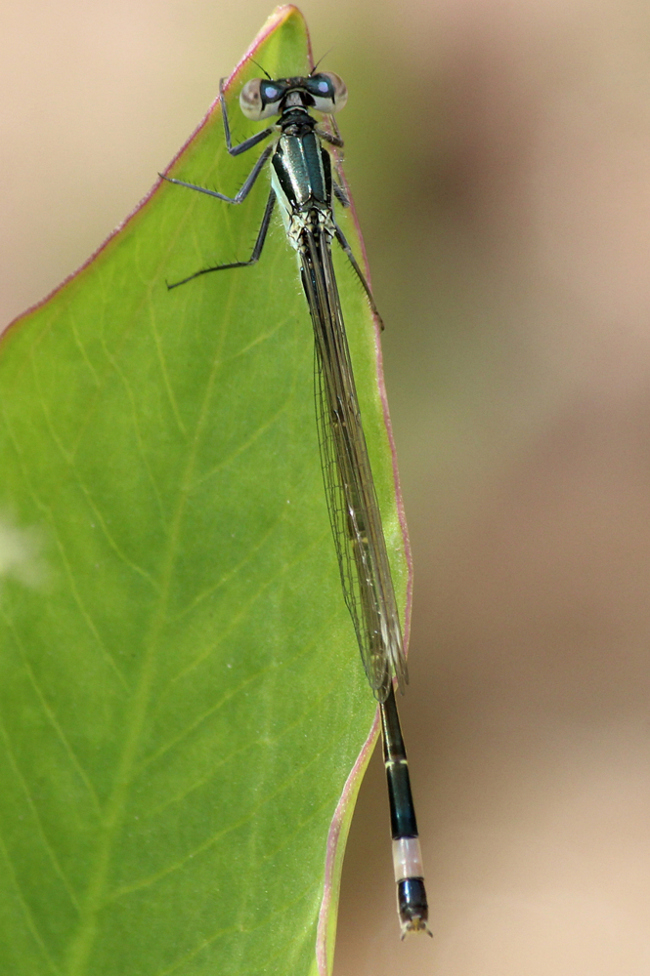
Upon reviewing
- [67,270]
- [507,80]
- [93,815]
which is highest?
[507,80]

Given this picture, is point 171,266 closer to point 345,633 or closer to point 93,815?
point 345,633

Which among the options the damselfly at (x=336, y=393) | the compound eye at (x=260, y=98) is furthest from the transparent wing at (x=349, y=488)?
the compound eye at (x=260, y=98)

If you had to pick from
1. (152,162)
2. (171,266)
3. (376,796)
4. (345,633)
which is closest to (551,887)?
(376,796)

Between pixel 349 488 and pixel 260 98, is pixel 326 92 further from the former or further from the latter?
pixel 349 488

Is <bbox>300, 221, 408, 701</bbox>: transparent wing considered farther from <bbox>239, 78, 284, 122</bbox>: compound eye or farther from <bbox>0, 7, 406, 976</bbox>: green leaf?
<bbox>239, 78, 284, 122</bbox>: compound eye

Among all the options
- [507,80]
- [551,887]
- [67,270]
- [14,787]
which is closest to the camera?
[14,787]

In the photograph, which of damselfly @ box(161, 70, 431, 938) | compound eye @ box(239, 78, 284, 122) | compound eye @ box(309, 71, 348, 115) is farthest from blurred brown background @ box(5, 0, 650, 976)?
compound eye @ box(239, 78, 284, 122)

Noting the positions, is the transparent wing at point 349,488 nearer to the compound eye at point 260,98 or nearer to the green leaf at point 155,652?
the green leaf at point 155,652
